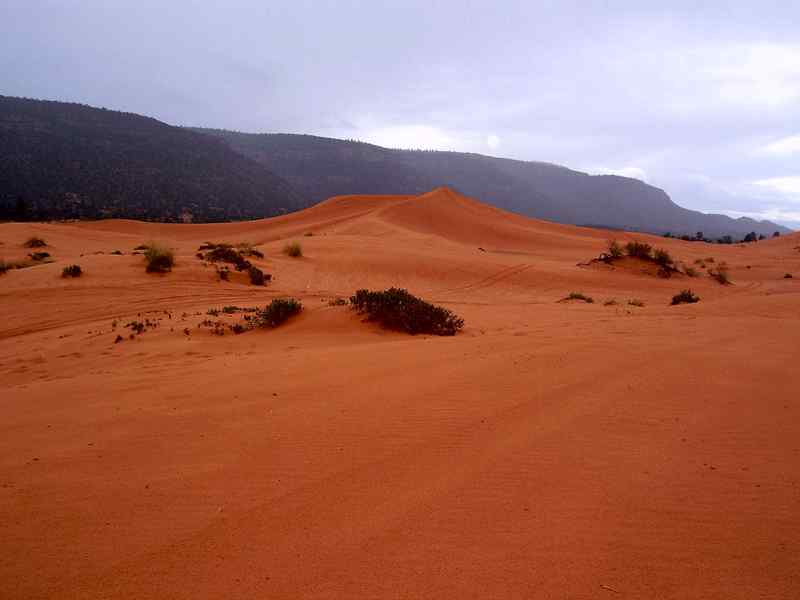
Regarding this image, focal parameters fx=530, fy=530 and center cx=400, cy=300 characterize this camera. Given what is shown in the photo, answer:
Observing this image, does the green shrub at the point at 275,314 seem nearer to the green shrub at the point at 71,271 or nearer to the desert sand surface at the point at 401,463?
the desert sand surface at the point at 401,463

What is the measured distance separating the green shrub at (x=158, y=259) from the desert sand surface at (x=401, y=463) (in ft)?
16.8

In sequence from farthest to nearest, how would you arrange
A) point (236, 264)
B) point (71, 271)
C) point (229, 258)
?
point (229, 258), point (236, 264), point (71, 271)

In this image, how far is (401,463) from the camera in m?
3.31

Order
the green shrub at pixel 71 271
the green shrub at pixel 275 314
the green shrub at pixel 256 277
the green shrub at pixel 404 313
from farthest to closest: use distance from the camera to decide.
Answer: the green shrub at pixel 256 277, the green shrub at pixel 71 271, the green shrub at pixel 275 314, the green shrub at pixel 404 313

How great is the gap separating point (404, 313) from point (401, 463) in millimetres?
5287

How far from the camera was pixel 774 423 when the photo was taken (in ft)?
13.6

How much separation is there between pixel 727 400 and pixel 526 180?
120 metres

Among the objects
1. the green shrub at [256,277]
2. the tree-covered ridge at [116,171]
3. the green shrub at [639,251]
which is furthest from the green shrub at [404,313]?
the tree-covered ridge at [116,171]

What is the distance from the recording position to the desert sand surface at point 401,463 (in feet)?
7.54

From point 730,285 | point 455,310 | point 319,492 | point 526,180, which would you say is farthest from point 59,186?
point 526,180

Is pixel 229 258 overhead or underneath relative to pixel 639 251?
underneath

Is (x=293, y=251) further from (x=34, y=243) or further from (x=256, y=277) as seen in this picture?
(x=34, y=243)

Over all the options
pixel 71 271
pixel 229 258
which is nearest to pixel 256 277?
pixel 229 258

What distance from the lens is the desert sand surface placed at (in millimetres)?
2297
